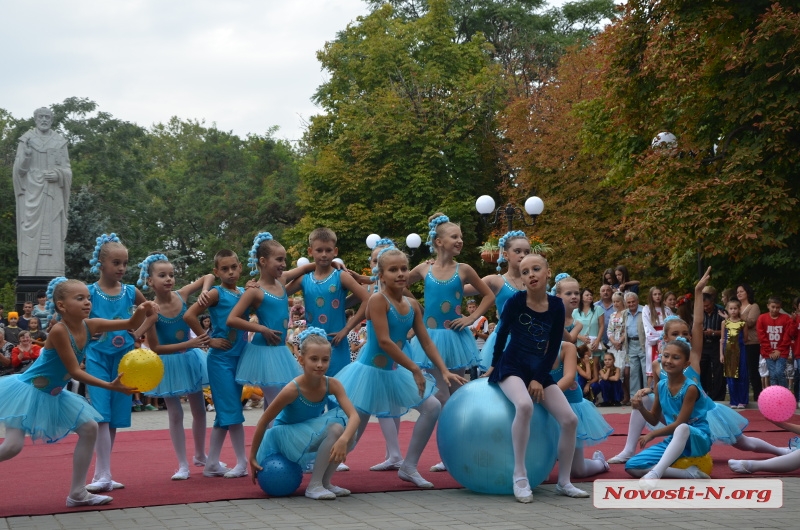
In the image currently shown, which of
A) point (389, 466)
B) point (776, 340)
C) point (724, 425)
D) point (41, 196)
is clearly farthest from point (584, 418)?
point (41, 196)

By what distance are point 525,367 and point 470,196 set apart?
29795 mm

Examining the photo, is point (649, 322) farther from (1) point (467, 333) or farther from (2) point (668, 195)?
(1) point (467, 333)

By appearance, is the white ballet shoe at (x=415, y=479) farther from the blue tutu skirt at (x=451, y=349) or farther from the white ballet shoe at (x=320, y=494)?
the blue tutu skirt at (x=451, y=349)

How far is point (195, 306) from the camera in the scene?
28.6 feet

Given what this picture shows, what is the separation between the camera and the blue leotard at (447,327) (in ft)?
30.3

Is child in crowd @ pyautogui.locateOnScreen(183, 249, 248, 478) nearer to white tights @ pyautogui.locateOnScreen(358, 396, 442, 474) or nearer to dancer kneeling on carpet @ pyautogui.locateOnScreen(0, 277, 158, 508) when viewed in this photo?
white tights @ pyautogui.locateOnScreen(358, 396, 442, 474)

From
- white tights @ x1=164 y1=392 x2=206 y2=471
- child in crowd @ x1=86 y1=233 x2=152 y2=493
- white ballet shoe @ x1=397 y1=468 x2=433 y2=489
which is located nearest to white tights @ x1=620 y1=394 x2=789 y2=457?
white ballet shoe @ x1=397 y1=468 x2=433 y2=489

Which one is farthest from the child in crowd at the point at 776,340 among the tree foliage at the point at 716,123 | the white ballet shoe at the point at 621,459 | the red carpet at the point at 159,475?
the white ballet shoe at the point at 621,459

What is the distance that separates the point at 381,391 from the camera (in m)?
8.09

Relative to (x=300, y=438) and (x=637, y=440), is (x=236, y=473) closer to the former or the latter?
(x=300, y=438)

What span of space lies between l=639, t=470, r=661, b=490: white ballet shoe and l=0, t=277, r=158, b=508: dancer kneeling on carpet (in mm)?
4012

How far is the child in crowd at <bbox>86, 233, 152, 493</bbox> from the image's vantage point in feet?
26.8

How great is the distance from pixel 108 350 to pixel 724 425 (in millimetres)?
5333

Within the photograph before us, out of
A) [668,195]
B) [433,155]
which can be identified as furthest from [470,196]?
[668,195]
